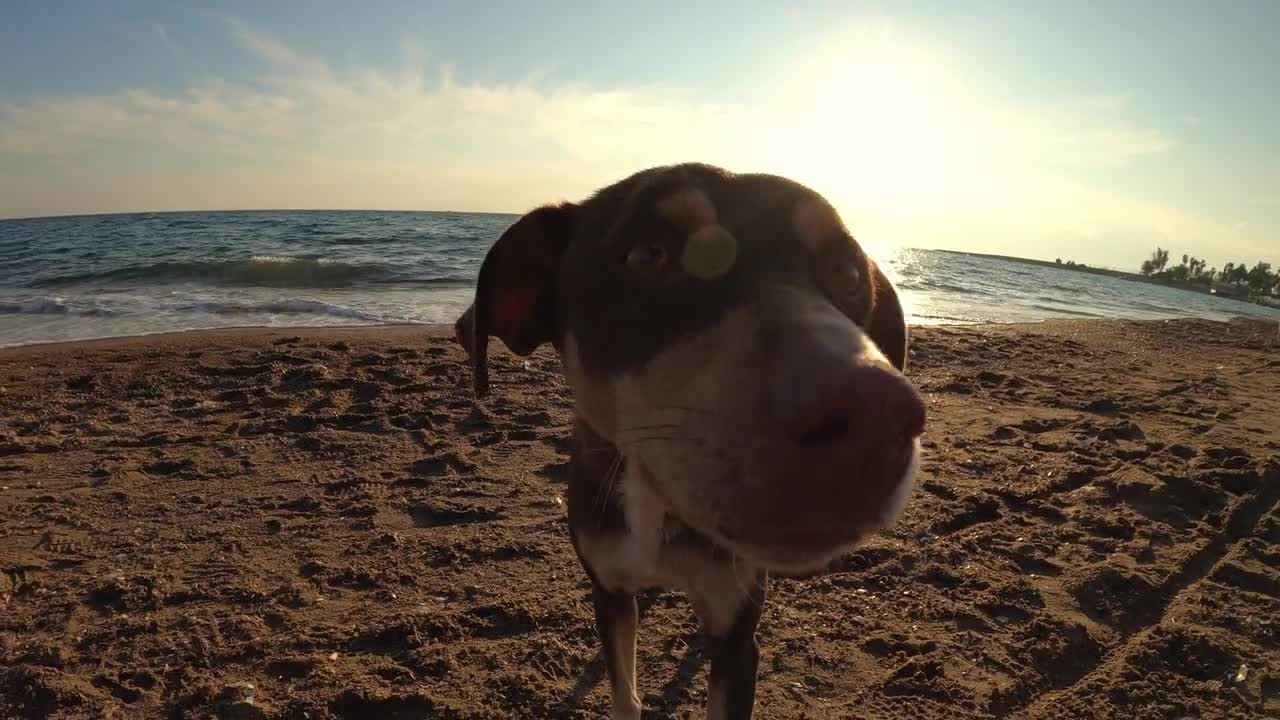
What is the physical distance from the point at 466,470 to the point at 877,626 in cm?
314

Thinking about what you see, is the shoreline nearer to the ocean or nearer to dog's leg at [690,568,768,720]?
the ocean

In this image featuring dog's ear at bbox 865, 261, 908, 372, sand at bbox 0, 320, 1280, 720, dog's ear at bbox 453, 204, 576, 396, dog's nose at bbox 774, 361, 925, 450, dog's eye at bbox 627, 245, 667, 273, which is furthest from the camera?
sand at bbox 0, 320, 1280, 720

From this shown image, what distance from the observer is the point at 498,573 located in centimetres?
393

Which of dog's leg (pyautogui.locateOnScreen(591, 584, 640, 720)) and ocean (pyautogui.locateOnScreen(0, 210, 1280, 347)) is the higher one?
ocean (pyautogui.locateOnScreen(0, 210, 1280, 347))

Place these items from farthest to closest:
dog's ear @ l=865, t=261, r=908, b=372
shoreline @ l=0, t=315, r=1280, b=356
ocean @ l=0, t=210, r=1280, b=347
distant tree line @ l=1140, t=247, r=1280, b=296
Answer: distant tree line @ l=1140, t=247, r=1280, b=296 → ocean @ l=0, t=210, r=1280, b=347 → shoreline @ l=0, t=315, r=1280, b=356 → dog's ear @ l=865, t=261, r=908, b=372

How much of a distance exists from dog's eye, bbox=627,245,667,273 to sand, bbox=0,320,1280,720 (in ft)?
6.83

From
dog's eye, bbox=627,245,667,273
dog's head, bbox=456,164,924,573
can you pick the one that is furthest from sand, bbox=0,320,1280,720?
dog's eye, bbox=627,245,667,273

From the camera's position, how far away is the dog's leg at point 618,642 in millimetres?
2719

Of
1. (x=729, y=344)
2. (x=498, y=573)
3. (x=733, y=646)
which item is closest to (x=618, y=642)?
(x=733, y=646)

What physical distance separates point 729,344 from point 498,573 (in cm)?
278

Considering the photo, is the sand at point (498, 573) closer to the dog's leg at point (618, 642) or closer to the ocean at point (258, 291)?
the dog's leg at point (618, 642)

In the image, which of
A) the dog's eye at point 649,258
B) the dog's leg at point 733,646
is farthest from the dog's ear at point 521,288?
the dog's leg at point 733,646

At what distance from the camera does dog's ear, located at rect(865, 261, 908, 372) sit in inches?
111

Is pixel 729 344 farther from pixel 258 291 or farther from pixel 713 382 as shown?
pixel 258 291
